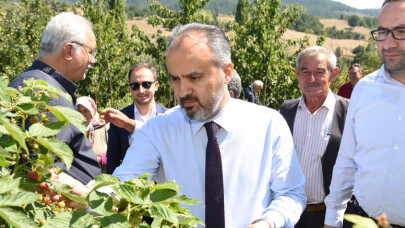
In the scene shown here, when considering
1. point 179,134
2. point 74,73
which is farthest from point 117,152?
point 179,134

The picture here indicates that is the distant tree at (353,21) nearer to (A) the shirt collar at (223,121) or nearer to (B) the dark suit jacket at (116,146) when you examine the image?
(B) the dark suit jacket at (116,146)

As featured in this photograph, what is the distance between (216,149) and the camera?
2.02 m

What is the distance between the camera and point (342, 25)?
139m

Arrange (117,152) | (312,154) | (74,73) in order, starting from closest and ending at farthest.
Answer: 1. (74,73)
2. (312,154)
3. (117,152)

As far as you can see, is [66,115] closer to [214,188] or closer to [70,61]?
[214,188]

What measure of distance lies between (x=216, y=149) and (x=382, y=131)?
1.12m

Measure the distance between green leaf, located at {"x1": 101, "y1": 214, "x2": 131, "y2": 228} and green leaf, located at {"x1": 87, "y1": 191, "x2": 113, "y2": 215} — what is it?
0.10 feet

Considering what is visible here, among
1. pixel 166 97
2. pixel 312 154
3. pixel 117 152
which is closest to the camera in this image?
pixel 312 154

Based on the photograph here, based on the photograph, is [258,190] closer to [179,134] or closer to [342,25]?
[179,134]

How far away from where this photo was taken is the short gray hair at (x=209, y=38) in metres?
1.98

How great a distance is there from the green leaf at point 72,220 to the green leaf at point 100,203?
0.05m

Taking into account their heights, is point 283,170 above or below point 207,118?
below

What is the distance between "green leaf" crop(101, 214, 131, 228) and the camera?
1.00 metres

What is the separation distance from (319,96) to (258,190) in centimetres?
207
